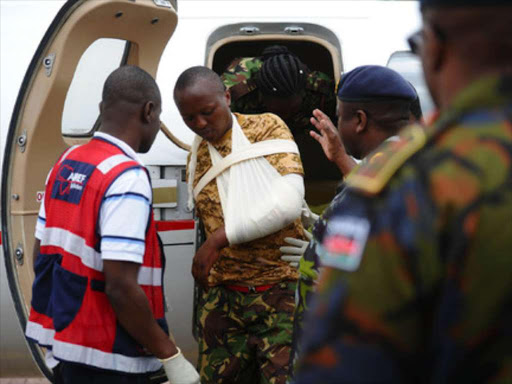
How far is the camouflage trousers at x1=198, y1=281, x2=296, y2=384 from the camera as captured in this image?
130 inches

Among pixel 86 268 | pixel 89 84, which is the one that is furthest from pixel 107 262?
pixel 89 84

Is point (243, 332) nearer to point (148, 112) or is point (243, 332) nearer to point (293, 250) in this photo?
point (293, 250)

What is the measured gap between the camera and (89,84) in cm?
400

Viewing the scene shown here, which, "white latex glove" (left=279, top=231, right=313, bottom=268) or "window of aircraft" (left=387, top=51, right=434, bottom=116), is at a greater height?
"window of aircraft" (left=387, top=51, right=434, bottom=116)

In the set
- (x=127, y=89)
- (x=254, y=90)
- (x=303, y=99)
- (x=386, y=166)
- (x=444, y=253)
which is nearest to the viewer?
(x=444, y=253)

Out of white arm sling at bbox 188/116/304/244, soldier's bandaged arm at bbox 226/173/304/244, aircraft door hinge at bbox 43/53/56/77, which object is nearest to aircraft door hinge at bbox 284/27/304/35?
white arm sling at bbox 188/116/304/244

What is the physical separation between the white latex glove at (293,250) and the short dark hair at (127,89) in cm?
116

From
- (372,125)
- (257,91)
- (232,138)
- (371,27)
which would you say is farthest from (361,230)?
(371,27)

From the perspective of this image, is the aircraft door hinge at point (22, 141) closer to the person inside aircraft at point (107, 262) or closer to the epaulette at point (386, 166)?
the person inside aircraft at point (107, 262)

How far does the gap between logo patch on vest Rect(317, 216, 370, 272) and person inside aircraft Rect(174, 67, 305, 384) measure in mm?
2188

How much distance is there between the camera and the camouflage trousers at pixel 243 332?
10.8 ft

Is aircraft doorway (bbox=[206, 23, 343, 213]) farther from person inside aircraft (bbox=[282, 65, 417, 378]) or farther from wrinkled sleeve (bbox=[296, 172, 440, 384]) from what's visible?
wrinkled sleeve (bbox=[296, 172, 440, 384])

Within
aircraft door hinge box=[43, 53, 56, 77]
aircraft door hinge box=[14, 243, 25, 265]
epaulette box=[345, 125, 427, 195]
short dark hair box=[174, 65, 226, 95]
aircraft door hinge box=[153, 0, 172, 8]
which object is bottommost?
aircraft door hinge box=[14, 243, 25, 265]

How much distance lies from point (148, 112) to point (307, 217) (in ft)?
4.51
